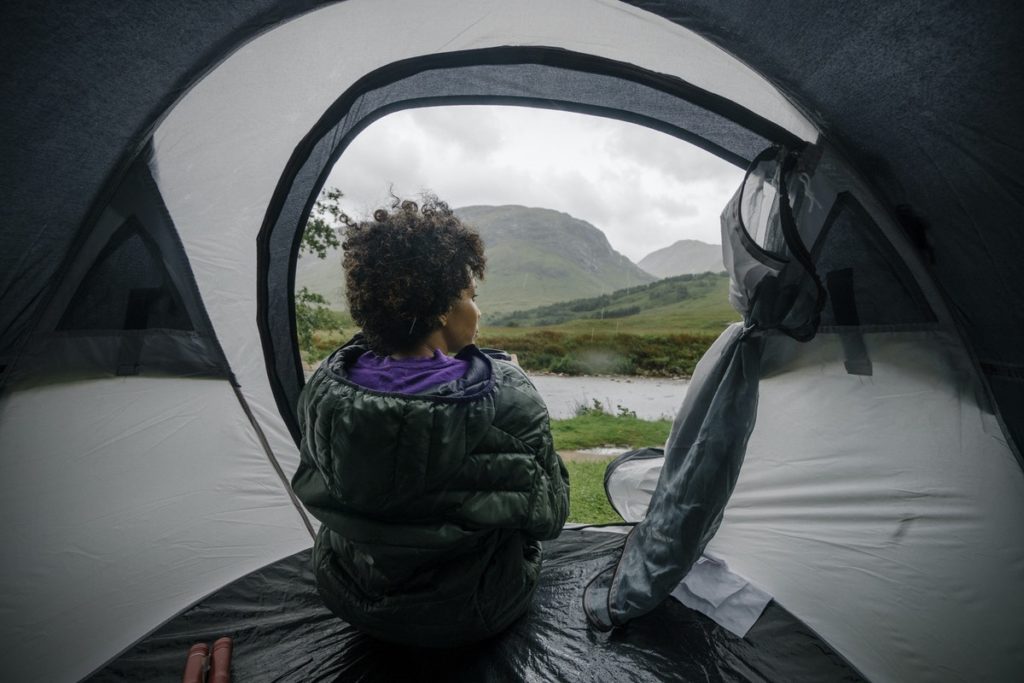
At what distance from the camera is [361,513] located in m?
1.01

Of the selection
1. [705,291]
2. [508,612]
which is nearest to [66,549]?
[508,612]

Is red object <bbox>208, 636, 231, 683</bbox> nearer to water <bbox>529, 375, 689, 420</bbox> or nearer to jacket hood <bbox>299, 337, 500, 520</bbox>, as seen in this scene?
jacket hood <bbox>299, 337, 500, 520</bbox>

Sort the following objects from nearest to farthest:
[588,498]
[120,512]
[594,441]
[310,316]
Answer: [120,512] < [588,498] < [310,316] < [594,441]

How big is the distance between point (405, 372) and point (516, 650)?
2.63 feet

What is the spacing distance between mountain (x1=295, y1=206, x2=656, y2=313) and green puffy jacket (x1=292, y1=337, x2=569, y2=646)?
27.6 m

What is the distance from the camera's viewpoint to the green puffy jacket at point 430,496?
90 cm

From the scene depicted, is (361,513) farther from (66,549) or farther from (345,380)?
(66,549)

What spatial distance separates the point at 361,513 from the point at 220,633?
761mm

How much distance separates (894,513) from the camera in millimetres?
1205

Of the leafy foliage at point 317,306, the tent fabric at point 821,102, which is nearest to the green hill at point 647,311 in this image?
the leafy foliage at point 317,306

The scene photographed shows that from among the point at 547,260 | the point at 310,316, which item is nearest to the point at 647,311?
the point at 310,316

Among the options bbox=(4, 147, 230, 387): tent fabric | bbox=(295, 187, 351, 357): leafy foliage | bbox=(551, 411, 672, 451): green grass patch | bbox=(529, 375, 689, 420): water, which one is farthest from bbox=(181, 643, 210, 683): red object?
bbox=(529, 375, 689, 420): water

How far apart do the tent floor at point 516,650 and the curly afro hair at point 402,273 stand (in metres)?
0.80

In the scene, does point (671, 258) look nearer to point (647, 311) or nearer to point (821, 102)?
point (647, 311)
